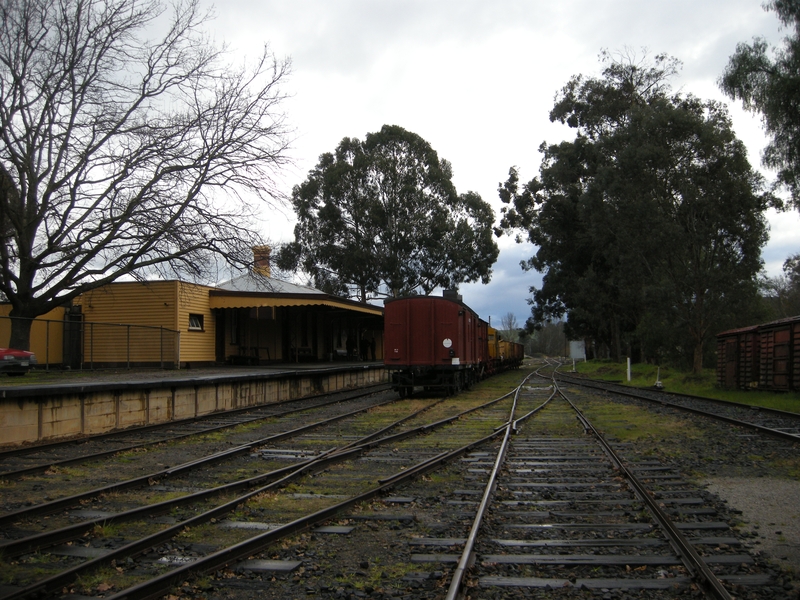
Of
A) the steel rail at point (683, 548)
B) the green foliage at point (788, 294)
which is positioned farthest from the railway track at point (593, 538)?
the green foliage at point (788, 294)

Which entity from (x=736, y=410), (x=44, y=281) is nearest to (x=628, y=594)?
(x=736, y=410)

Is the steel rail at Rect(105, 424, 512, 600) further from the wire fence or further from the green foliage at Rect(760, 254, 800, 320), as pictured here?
the green foliage at Rect(760, 254, 800, 320)

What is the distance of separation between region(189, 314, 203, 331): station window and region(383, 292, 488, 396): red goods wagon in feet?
28.2

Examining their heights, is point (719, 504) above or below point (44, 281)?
below

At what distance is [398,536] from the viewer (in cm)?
541

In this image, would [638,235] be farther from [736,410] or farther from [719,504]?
[719,504]

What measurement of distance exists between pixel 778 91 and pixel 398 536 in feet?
64.6

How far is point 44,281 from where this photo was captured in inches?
774

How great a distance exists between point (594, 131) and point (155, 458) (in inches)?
1535

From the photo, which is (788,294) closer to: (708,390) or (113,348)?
(708,390)

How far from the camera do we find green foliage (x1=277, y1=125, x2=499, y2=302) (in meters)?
44.2

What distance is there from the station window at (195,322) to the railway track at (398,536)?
16.8 m

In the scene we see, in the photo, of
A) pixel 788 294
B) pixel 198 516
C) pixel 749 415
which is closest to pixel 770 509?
pixel 198 516

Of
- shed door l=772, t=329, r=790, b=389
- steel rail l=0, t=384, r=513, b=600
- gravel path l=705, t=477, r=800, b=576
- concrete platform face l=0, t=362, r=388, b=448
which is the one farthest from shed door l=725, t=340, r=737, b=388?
gravel path l=705, t=477, r=800, b=576
